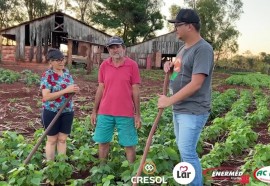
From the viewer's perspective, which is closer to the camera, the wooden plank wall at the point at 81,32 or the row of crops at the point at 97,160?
the row of crops at the point at 97,160

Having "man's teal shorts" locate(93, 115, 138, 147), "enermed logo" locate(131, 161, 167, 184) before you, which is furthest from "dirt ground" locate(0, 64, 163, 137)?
"enermed logo" locate(131, 161, 167, 184)

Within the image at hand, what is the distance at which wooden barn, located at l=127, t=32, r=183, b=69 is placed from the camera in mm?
35844

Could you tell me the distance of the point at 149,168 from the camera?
4129mm

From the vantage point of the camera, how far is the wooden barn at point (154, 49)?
118 feet

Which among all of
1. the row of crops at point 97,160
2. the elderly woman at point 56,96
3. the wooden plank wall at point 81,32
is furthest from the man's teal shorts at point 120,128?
the wooden plank wall at point 81,32

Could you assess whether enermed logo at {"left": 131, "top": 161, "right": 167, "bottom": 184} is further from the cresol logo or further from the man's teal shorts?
the cresol logo

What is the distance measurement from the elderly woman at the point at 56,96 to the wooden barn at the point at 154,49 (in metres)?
30.9

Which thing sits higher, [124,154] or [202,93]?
[202,93]

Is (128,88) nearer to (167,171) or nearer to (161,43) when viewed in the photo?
→ (167,171)

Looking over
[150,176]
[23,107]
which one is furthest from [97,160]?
[23,107]

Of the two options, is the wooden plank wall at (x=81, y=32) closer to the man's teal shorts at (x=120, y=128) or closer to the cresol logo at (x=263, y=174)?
the man's teal shorts at (x=120, y=128)

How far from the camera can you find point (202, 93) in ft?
11.8

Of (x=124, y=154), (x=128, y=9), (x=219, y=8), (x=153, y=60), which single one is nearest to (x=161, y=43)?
(x=153, y=60)

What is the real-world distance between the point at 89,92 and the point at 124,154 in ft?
30.0
